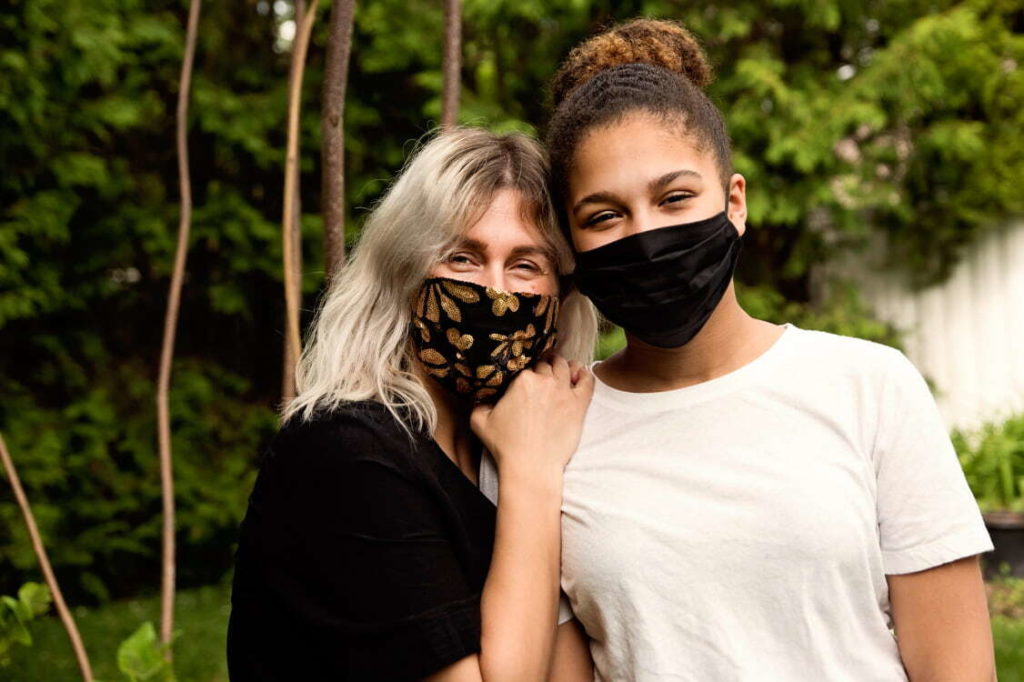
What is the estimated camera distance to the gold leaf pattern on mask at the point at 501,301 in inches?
83.7

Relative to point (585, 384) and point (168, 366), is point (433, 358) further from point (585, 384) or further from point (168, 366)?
point (168, 366)

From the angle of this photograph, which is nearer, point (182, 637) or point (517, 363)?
point (517, 363)

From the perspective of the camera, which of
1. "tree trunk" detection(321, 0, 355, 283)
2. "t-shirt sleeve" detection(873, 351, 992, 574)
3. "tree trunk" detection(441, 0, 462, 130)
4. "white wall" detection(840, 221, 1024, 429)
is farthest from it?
"white wall" detection(840, 221, 1024, 429)

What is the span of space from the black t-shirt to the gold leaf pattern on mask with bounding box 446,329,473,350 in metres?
0.19

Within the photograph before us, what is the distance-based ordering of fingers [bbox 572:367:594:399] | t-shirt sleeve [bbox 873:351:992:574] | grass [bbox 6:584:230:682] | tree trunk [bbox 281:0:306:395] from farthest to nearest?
grass [bbox 6:584:230:682] < tree trunk [bbox 281:0:306:395] < fingers [bbox 572:367:594:399] < t-shirt sleeve [bbox 873:351:992:574]

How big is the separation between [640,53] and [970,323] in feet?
18.6

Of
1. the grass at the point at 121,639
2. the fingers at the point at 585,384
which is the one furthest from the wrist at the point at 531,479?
the grass at the point at 121,639

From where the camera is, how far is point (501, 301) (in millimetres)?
2127

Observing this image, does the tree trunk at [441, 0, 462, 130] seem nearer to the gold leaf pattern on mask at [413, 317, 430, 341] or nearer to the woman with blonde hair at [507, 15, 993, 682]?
the woman with blonde hair at [507, 15, 993, 682]

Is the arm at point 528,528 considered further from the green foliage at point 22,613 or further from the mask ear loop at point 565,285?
the green foliage at point 22,613

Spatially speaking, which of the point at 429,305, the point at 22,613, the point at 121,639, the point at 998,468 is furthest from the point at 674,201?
the point at 998,468

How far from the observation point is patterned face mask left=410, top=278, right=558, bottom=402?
2131 mm

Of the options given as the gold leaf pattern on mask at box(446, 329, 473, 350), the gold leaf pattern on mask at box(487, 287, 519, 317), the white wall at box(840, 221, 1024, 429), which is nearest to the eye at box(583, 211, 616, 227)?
the gold leaf pattern on mask at box(487, 287, 519, 317)

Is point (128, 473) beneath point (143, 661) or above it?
beneath
